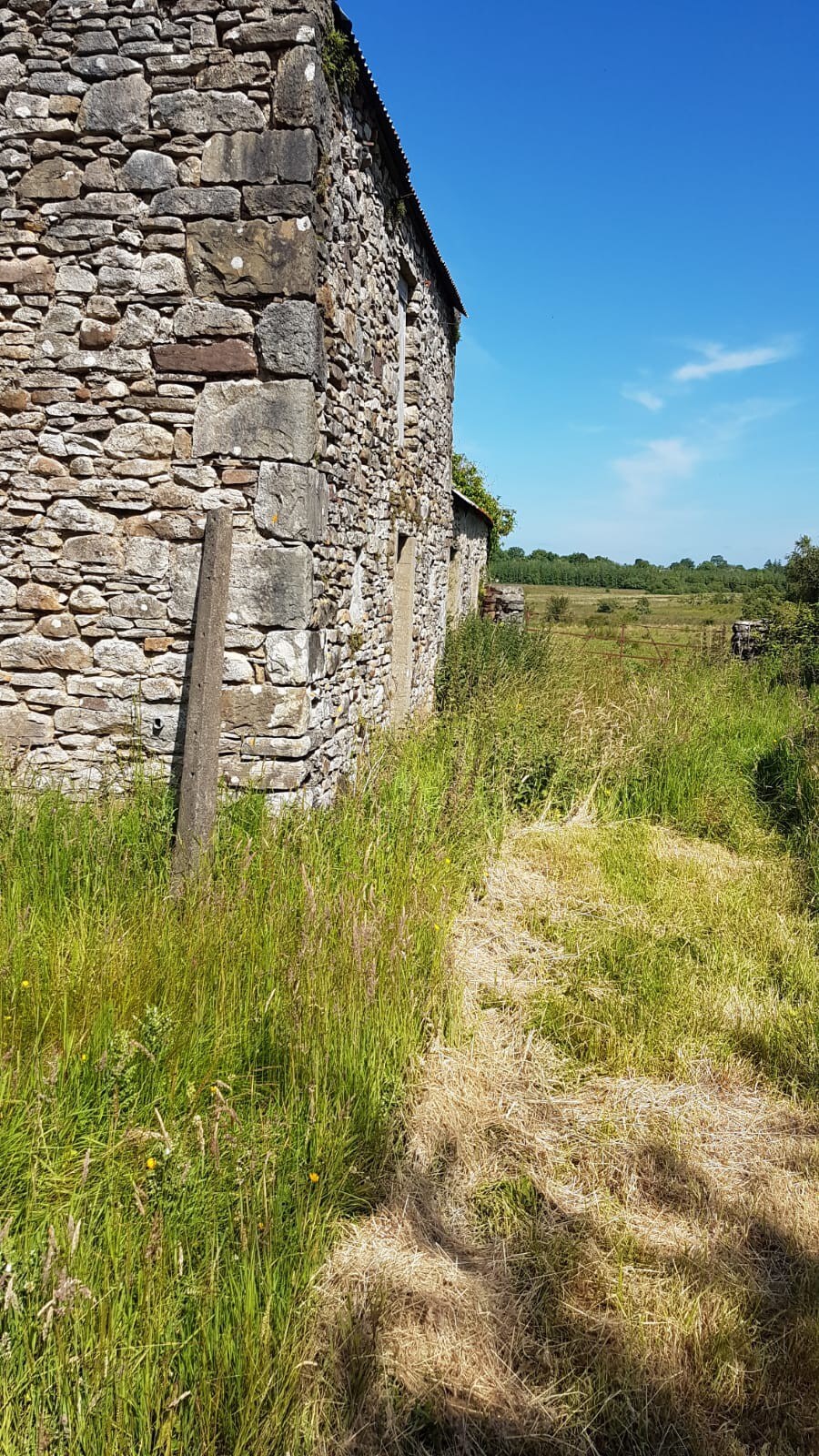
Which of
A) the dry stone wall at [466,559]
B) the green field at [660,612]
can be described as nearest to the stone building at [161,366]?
the dry stone wall at [466,559]


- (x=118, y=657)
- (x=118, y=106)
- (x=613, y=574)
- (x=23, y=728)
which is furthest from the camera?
(x=613, y=574)

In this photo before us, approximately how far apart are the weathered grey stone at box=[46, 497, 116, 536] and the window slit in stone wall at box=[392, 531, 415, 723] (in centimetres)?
348

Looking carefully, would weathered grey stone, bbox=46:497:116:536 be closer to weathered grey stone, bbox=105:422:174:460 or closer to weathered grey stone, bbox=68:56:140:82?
weathered grey stone, bbox=105:422:174:460

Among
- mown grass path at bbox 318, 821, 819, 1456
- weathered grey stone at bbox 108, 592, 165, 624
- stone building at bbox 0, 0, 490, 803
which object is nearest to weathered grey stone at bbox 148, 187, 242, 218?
stone building at bbox 0, 0, 490, 803

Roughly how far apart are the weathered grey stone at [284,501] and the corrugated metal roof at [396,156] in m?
2.71

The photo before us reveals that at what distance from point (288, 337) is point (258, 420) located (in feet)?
1.55

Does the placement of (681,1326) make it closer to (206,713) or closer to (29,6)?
(206,713)

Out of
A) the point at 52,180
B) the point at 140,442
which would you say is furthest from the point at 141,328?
the point at 52,180

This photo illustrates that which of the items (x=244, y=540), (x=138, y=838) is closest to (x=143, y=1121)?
(x=138, y=838)

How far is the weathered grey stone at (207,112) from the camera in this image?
4.55m

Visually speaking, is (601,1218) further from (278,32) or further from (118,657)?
(278,32)

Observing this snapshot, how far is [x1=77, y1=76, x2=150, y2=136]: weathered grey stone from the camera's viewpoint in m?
4.64

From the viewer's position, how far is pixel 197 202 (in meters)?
4.62

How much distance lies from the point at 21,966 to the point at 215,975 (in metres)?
0.68
